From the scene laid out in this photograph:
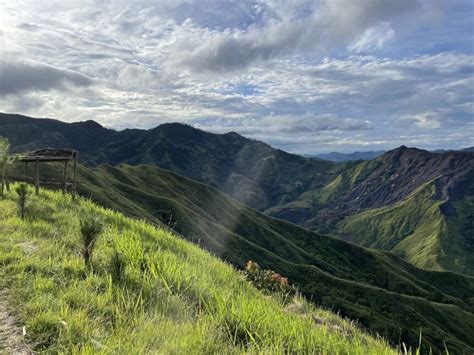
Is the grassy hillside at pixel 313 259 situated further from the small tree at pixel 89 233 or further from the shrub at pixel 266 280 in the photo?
the small tree at pixel 89 233

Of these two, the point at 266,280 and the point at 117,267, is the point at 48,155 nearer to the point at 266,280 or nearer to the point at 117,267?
the point at 266,280

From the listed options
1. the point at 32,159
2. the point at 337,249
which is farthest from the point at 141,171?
the point at 32,159

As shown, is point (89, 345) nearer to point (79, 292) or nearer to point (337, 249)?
point (79, 292)

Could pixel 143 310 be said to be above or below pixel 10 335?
above

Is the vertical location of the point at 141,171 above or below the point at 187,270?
below

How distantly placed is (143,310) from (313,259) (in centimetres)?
13696

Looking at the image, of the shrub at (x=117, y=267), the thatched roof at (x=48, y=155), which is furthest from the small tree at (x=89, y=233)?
the thatched roof at (x=48, y=155)

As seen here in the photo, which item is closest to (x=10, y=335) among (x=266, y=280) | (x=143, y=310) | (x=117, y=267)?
(x=143, y=310)

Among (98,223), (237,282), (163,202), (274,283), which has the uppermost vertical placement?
(98,223)

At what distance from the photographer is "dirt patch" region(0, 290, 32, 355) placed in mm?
4645

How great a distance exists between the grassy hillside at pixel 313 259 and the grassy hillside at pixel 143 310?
59293 mm

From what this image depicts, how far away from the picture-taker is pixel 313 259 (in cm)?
13750

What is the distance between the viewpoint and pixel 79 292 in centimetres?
609

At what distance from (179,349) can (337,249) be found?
172 meters
